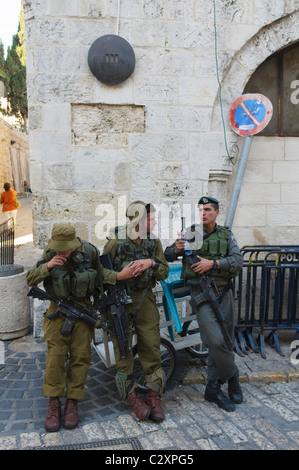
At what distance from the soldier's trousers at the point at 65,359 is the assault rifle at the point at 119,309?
9.6 inches

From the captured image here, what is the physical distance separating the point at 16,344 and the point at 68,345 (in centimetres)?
182

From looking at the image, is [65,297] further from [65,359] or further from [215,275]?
[215,275]

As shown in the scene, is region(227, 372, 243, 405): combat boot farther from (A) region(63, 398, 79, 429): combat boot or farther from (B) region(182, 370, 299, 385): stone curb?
(A) region(63, 398, 79, 429): combat boot

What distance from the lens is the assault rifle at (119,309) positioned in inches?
127

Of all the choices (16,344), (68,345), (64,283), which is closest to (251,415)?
(68,345)

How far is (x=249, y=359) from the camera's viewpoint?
4363mm

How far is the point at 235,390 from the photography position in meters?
3.55

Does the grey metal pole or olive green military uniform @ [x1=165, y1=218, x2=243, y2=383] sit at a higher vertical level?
the grey metal pole

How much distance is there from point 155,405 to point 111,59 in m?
3.63

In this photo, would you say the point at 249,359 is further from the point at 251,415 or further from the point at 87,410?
the point at 87,410

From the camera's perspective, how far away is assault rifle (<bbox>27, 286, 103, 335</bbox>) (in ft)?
10.3

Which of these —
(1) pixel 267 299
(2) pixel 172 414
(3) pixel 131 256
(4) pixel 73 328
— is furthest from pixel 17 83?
(2) pixel 172 414

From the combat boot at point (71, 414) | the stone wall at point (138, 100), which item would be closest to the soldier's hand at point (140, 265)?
the combat boot at point (71, 414)

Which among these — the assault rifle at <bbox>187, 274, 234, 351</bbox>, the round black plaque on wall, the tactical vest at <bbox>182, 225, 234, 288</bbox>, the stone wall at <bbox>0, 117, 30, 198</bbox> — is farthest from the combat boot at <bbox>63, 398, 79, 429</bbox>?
the stone wall at <bbox>0, 117, 30, 198</bbox>
